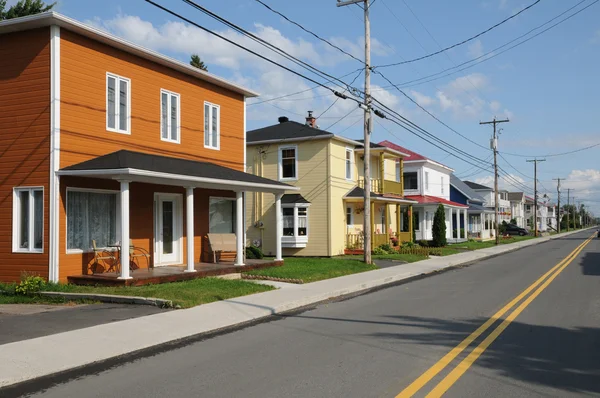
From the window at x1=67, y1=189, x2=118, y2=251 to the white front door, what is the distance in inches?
71.5

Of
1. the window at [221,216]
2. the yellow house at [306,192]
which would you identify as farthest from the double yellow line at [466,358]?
the yellow house at [306,192]

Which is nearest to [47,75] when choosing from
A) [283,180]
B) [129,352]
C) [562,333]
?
[129,352]

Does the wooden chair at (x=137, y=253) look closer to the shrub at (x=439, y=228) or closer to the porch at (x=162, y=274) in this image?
the porch at (x=162, y=274)

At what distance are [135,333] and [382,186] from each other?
81.9 ft

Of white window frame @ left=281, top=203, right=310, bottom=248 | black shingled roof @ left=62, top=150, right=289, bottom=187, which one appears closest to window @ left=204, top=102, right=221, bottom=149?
black shingled roof @ left=62, top=150, right=289, bottom=187

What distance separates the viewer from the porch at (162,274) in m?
14.8

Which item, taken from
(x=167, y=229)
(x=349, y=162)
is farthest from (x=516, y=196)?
(x=167, y=229)

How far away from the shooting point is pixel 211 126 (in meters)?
20.8

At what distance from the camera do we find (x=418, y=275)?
2139 centimetres

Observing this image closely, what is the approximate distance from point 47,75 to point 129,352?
30.2 feet

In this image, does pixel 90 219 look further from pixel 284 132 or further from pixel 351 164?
pixel 351 164

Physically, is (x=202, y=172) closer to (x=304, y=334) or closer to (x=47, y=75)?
(x=47, y=75)

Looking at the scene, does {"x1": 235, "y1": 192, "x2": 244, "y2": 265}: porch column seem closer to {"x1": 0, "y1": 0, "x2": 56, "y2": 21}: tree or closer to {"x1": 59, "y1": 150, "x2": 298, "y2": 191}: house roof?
{"x1": 59, "y1": 150, "x2": 298, "y2": 191}: house roof

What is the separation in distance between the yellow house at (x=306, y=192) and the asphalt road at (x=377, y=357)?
16008mm
